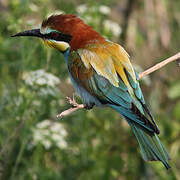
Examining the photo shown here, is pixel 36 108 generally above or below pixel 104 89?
below

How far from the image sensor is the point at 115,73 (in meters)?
2.42

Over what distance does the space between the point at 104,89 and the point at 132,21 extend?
5.07 ft

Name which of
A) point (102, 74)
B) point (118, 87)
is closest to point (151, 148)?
point (118, 87)

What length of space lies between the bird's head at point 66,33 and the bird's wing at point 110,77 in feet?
0.24

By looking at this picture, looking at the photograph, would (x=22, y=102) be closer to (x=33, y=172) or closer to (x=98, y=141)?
(x=33, y=172)

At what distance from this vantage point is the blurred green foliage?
2.71 metres

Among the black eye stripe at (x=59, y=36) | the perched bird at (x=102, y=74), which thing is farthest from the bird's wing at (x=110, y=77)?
the black eye stripe at (x=59, y=36)

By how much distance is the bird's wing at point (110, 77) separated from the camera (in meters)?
2.34

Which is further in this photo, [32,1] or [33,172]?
[32,1]

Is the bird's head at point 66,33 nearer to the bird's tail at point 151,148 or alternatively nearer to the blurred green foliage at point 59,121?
the blurred green foliage at point 59,121

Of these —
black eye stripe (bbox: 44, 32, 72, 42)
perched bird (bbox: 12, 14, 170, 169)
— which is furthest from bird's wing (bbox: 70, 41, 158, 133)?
black eye stripe (bbox: 44, 32, 72, 42)

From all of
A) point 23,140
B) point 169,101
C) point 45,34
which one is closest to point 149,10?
point 169,101

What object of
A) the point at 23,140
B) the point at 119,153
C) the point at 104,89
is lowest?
the point at 119,153

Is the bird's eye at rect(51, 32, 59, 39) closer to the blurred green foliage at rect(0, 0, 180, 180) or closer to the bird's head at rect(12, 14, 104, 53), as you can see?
the bird's head at rect(12, 14, 104, 53)
